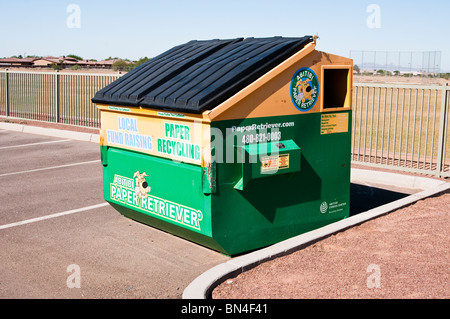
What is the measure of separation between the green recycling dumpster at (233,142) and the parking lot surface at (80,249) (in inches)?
11.1

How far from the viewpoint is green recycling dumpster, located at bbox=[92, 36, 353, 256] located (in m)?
5.30

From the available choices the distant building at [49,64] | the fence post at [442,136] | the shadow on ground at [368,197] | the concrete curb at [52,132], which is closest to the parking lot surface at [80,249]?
the shadow on ground at [368,197]

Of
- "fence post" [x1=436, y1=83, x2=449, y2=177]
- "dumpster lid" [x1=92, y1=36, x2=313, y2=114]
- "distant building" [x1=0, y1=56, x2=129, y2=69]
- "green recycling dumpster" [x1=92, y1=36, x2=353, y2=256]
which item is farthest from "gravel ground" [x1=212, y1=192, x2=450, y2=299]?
"distant building" [x1=0, y1=56, x2=129, y2=69]

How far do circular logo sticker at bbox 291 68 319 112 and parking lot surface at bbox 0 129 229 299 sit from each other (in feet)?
6.07

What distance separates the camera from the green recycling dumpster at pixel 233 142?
530 centimetres

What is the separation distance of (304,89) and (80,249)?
2.95 m

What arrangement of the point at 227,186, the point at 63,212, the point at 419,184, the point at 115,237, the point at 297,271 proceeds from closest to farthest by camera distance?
the point at 297,271 < the point at 227,186 < the point at 115,237 < the point at 63,212 < the point at 419,184

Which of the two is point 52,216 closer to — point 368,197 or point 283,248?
point 283,248

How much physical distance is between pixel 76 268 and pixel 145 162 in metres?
1.40

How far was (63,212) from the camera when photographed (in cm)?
724
